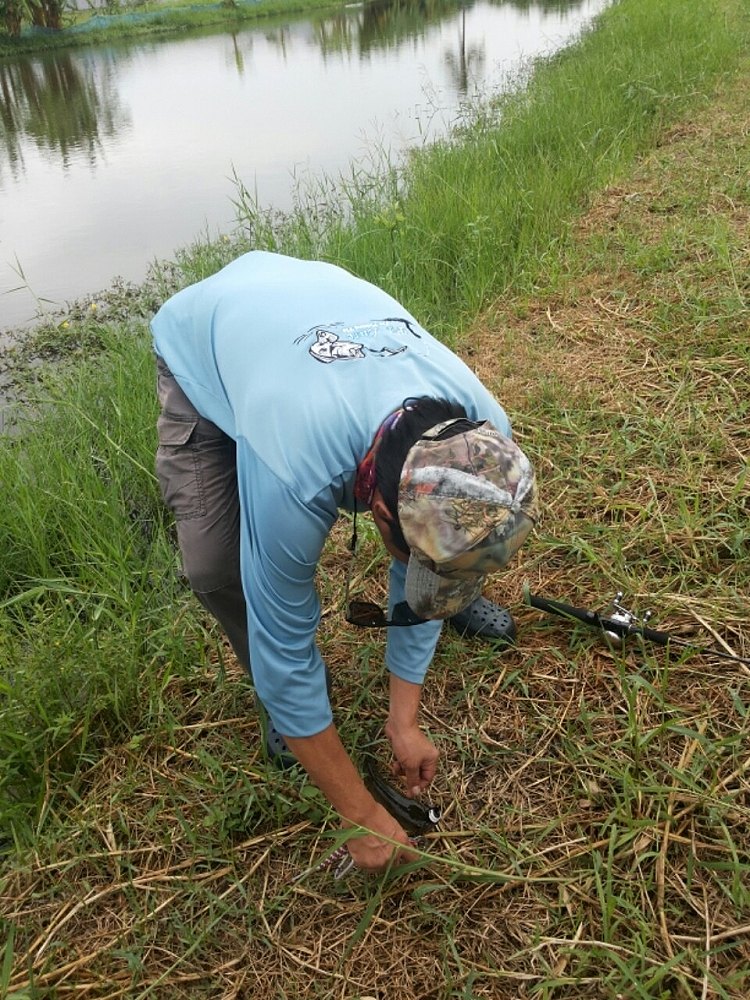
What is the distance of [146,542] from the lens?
2.67 meters

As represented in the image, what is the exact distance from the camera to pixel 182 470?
5.41 feet

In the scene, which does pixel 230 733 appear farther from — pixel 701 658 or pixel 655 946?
pixel 701 658

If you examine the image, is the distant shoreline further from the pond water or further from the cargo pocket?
the cargo pocket

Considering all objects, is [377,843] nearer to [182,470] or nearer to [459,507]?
[459,507]

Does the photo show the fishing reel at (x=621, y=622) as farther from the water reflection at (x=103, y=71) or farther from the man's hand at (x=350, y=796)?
the water reflection at (x=103, y=71)

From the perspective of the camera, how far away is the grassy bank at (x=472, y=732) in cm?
133

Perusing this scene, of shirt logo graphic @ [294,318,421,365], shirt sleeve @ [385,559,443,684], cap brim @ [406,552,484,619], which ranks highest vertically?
shirt logo graphic @ [294,318,421,365]

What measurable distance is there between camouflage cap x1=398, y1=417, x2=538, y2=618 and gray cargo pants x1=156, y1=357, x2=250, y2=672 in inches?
25.6

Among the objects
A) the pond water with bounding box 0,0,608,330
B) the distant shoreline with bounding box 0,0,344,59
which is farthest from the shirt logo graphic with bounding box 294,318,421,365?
the distant shoreline with bounding box 0,0,344,59

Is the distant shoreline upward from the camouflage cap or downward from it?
upward

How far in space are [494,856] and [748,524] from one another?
3.71ft

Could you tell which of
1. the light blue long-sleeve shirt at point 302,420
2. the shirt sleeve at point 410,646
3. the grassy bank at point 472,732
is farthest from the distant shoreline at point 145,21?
the shirt sleeve at point 410,646

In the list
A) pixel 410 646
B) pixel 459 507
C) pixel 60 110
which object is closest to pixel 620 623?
pixel 410 646

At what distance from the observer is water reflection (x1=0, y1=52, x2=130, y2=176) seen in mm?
9656
